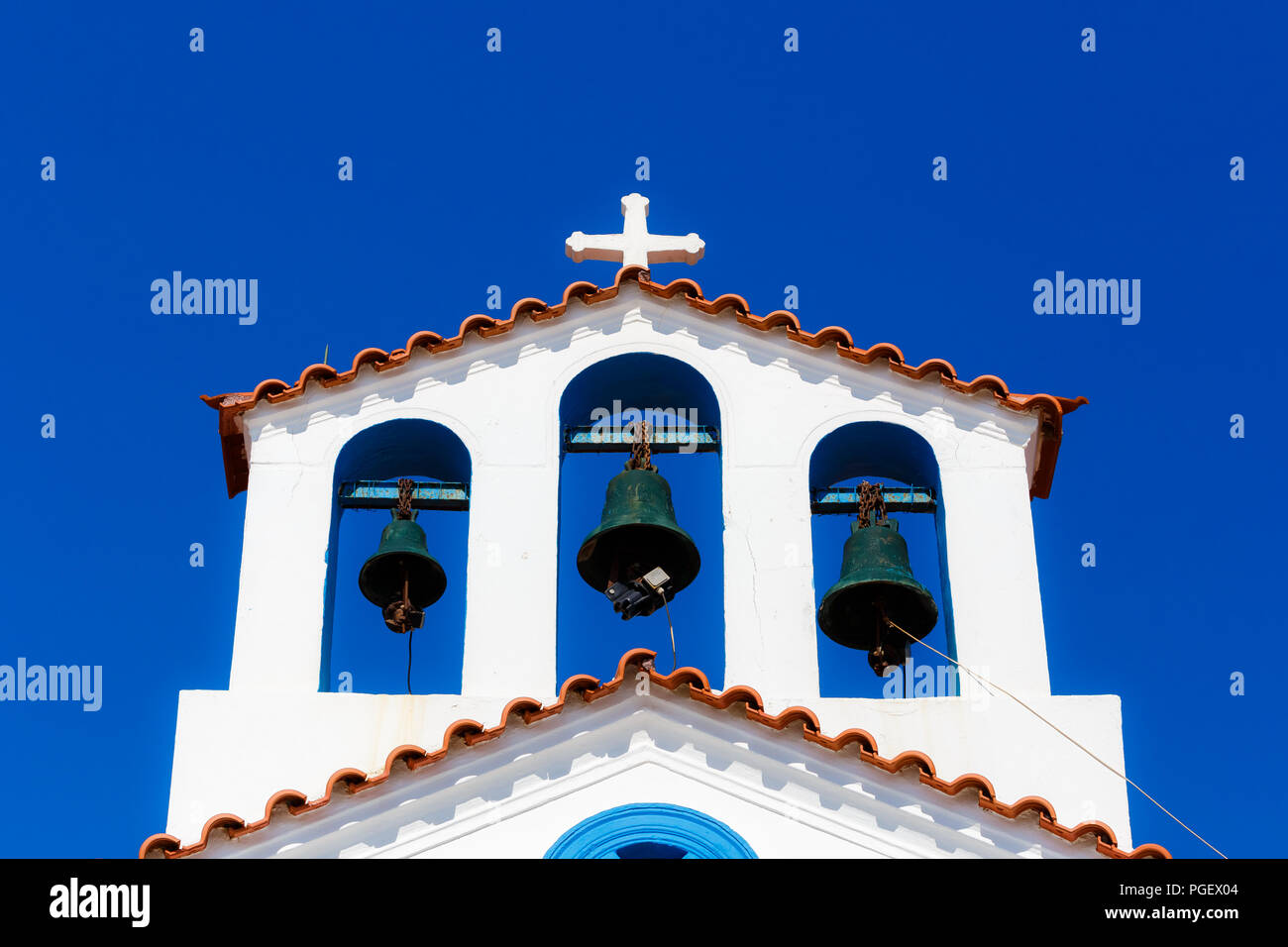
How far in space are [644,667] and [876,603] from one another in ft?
9.05

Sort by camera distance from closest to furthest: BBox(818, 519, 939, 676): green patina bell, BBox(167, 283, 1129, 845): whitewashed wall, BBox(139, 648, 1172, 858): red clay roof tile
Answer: BBox(139, 648, 1172, 858): red clay roof tile < BBox(167, 283, 1129, 845): whitewashed wall < BBox(818, 519, 939, 676): green patina bell

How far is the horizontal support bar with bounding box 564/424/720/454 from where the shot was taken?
52.0 feet

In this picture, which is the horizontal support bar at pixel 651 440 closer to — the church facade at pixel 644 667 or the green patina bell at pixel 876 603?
the church facade at pixel 644 667

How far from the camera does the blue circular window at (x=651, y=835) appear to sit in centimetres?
1245

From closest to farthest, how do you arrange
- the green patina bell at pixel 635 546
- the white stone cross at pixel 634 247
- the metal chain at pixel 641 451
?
the green patina bell at pixel 635 546
the metal chain at pixel 641 451
the white stone cross at pixel 634 247

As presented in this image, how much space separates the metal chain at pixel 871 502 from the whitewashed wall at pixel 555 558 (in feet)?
1.34

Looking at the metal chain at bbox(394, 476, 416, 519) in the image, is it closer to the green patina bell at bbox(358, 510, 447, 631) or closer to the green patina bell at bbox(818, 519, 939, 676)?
the green patina bell at bbox(358, 510, 447, 631)

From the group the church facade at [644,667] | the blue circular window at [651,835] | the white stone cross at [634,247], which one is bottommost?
the blue circular window at [651,835]

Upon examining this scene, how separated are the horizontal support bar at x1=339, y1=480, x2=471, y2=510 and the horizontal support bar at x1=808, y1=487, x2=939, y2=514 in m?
2.24

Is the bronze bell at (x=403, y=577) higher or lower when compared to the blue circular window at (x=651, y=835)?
higher

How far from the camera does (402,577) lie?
15.7 m

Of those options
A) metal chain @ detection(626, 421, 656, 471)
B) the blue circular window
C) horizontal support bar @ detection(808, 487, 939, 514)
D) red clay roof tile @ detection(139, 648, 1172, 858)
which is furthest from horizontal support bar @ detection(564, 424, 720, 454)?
the blue circular window

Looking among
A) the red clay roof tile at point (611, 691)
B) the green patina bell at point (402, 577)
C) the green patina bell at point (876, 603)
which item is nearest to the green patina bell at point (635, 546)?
the green patina bell at point (876, 603)
